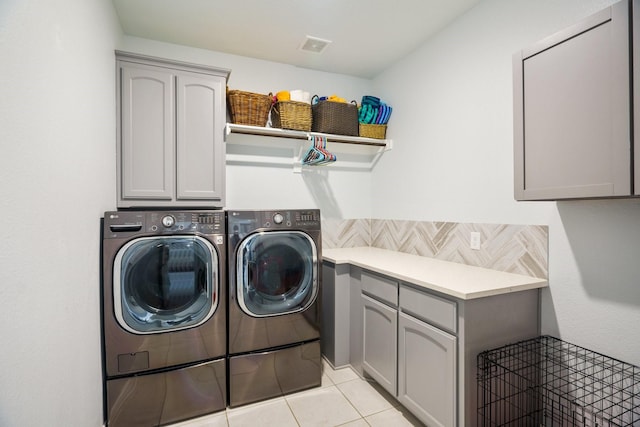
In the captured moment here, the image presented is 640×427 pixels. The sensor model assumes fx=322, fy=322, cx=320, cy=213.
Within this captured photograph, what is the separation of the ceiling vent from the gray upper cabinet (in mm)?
702

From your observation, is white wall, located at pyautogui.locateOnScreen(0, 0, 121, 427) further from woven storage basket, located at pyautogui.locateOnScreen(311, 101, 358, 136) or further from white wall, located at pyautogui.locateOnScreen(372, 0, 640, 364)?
white wall, located at pyautogui.locateOnScreen(372, 0, 640, 364)

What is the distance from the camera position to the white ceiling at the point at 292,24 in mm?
2088

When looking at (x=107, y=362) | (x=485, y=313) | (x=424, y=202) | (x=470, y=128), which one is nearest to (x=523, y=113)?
(x=470, y=128)

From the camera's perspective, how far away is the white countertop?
1543 millimetres

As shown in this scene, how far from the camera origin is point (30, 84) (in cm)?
97

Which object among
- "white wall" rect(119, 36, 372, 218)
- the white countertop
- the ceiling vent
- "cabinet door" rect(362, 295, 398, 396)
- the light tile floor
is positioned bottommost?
the light tile floor

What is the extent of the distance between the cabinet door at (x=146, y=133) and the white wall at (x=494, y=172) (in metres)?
1.87

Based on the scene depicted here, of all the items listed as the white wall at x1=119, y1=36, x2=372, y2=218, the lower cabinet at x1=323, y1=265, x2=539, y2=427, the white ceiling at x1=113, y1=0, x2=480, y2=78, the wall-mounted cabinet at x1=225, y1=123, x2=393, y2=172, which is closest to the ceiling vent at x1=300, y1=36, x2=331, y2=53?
the white ceiling at x1=113, y1=0, x2=480, y2=78

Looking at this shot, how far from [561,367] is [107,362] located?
240 cm

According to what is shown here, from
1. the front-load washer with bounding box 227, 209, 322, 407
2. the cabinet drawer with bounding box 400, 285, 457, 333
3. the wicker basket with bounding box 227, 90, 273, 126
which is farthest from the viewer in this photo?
the wicker basket with bounding box 227, 90, 273, 126

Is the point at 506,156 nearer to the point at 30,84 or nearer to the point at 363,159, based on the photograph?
the point at 363,159

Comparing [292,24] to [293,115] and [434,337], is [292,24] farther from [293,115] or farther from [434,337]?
[434,337]

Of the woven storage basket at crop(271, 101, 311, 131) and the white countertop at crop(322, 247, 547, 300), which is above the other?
the woven storage basket at crop(271, 101, 311, 131)

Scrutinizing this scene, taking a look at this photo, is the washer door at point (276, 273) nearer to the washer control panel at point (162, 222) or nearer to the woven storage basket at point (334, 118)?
the washer control panel at point (162, 222)
